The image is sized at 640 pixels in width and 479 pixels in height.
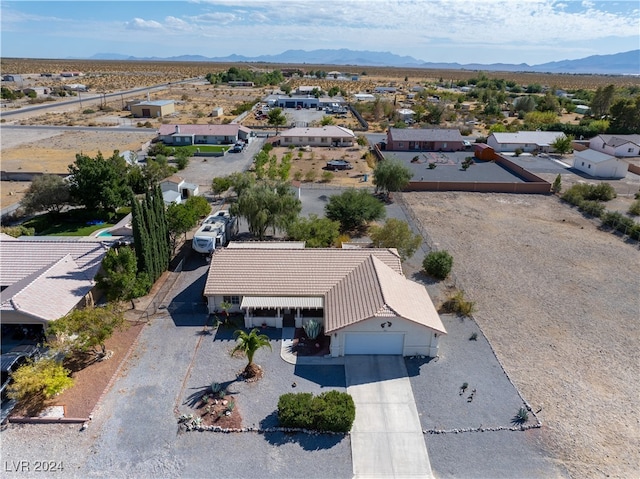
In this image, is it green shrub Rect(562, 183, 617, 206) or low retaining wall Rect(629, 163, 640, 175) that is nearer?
green shrub Rect(562, 183, 617, 206)

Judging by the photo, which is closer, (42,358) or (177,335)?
(42,358)

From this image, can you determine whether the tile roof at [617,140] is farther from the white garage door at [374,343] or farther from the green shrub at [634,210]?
the white garage door at [374,343]

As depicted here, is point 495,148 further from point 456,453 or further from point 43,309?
point 43,309

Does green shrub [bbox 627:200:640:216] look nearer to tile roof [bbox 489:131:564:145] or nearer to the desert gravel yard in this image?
the desert gravel yard

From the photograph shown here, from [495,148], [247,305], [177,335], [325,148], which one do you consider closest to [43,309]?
[177,335]

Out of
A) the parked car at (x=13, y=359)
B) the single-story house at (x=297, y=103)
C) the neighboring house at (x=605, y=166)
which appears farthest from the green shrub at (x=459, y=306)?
the single-story house at (x=297, y=103)

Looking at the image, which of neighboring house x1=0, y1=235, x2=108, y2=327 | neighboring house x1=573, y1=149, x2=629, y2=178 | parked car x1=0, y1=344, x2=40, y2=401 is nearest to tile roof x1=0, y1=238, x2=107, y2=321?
neighboring house x1=0, y1=235, x2=108, y2=327
